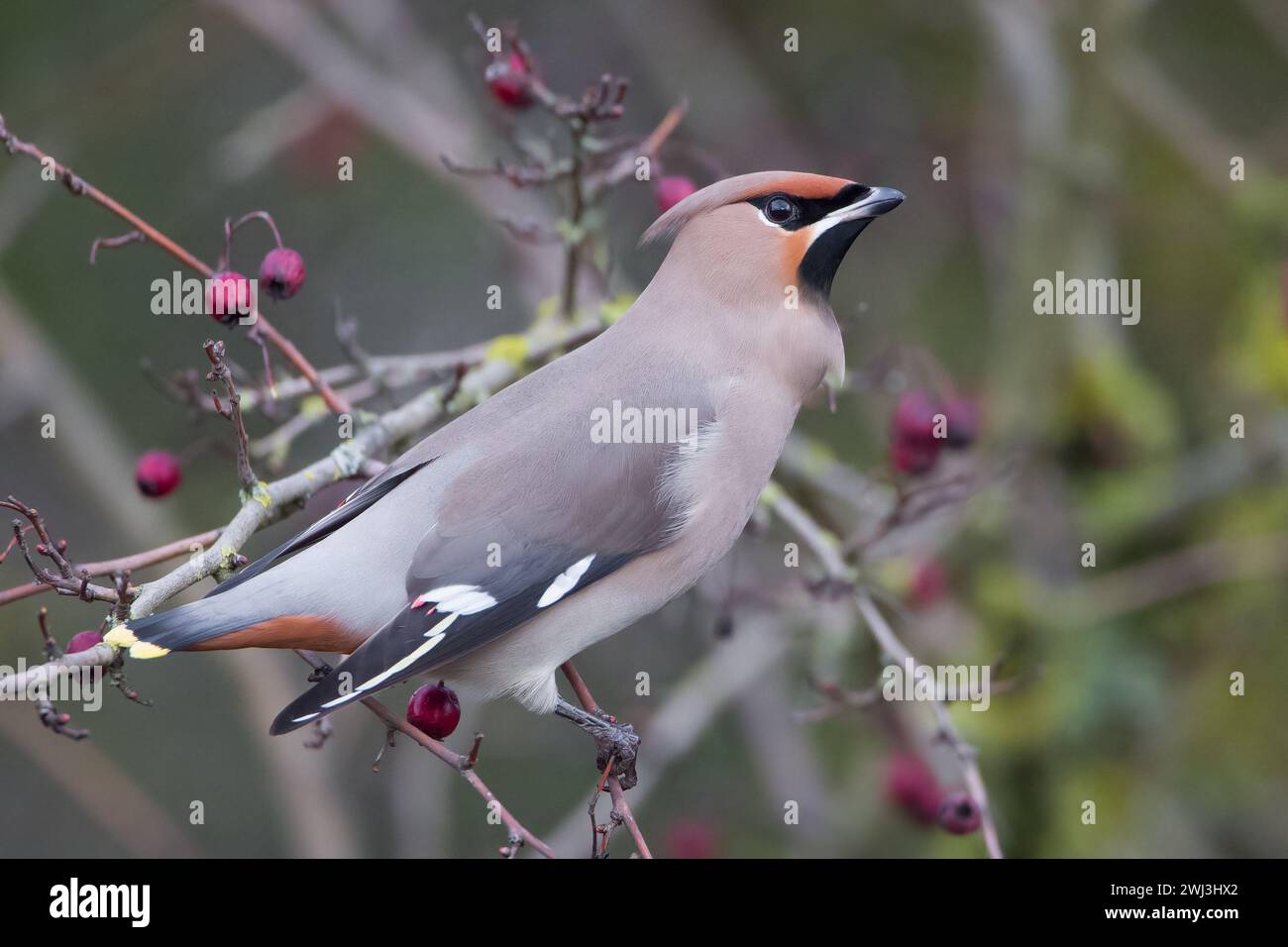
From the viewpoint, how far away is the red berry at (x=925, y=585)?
427 cm

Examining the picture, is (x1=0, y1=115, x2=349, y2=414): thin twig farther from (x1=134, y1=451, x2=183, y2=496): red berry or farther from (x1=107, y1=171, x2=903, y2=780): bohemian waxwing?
(x1=134, y1=451, x2=183, y2=496): red berry

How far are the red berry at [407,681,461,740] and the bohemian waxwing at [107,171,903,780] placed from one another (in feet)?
0.27

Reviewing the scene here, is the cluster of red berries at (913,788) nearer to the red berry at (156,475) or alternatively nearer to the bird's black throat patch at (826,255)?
the bird's black throat patch at (826,255)

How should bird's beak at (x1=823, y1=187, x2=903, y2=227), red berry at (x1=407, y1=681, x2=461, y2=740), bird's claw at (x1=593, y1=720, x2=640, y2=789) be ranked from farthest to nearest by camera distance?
1. bird's beak at (x1=823, y1=187, x2=903, y2=227)
2. bird's claw at (x1=593, y1=720, x2=640, y2=789)
3. red berry at (x1=407, y1=681, x2=461, y2=740)

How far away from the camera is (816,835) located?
4.80m

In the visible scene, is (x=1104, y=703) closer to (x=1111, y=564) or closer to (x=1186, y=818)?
(x=1111, y=564)

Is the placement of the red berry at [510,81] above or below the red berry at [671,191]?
above

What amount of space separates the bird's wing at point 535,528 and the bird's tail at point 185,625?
31 centimetres

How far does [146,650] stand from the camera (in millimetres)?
2299

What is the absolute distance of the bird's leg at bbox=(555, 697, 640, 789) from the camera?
295 centimetres

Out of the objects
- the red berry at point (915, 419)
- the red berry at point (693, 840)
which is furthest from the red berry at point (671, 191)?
the red berry at point (693, 840)

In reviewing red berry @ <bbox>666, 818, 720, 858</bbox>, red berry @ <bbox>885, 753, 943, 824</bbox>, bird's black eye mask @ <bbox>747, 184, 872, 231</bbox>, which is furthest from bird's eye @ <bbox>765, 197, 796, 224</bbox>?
red berry @ <bbox>666, 818, 720, 858</bbox>

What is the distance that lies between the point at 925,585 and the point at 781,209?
150cm

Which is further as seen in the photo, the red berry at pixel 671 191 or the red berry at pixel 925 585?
the red berry at pixel 925 585
